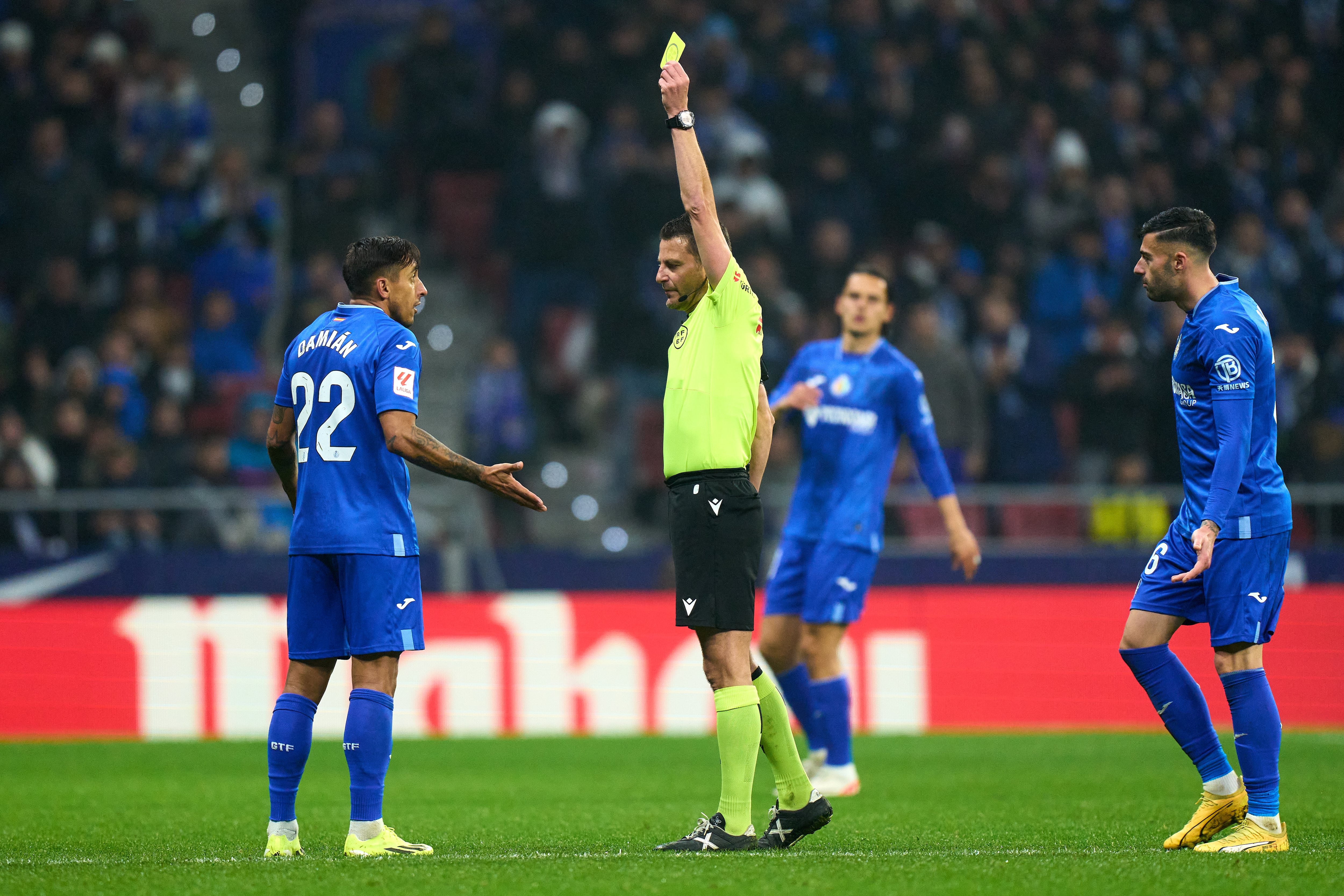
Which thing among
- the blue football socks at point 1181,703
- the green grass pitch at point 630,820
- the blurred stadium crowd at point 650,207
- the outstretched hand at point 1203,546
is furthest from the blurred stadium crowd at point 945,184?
the outstretched hand at point 1203,546

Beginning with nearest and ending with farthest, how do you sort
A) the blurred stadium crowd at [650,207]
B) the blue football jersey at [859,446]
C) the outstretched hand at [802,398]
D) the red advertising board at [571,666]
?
the outstretched hand at [802,398] < the blue football jersey at [859,446] < the red advertising board at [571,666] < the blurred stadium crowd at [650,207]

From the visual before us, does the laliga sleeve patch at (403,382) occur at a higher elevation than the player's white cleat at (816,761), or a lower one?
higher

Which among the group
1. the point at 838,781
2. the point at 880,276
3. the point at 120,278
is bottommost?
the point at 838,781

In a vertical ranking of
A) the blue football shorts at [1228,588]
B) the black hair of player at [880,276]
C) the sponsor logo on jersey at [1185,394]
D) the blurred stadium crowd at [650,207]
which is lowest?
the blue football shorts at [1228,588]

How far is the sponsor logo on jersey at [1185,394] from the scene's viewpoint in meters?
5.96

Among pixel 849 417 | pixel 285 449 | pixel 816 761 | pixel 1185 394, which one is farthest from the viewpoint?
pixel 816 761

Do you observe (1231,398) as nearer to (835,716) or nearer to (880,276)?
(880,276)

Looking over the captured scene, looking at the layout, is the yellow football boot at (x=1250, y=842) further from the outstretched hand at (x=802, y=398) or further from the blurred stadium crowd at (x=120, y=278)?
the blurred stadium crowd at (x=120, y=278)

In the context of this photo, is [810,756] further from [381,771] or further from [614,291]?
[614,291]

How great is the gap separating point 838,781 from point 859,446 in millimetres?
1796

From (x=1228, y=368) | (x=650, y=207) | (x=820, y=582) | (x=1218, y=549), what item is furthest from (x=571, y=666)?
(x=1228, y=368)

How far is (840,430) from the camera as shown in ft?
27.1

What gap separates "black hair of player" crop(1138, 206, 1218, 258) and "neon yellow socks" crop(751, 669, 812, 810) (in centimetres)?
235

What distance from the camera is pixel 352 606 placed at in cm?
554
